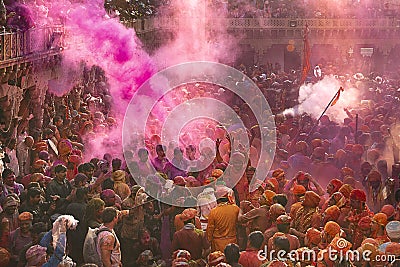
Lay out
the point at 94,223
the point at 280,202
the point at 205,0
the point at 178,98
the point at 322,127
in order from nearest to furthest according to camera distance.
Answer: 1. the point at 94,223
2. the point at 280,202
3. the point at 322,127
4. the point at 178,98
5. the point at 205,0

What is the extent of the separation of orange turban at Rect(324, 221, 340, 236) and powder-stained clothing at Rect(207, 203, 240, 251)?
111 centimetres

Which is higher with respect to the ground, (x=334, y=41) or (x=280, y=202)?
(x=280, y=202)

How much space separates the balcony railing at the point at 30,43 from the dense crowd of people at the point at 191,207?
211cm

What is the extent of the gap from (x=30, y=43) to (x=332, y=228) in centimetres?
1012

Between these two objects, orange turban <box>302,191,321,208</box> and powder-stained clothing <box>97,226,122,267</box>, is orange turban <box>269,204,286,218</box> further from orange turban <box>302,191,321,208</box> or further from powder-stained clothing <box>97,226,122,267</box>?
powder-stained clothing <box>97,226,122,267</box>

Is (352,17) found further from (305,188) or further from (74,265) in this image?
(74,265)

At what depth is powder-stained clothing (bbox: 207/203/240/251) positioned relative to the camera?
9539 millimetres

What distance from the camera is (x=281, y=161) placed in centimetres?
1295

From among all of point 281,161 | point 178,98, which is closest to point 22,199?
point 281,161

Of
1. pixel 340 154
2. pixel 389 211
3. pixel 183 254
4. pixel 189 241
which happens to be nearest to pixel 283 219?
pixel 189 241

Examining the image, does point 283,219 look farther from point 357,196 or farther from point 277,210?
point 357,196

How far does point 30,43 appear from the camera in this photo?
17.4 metres

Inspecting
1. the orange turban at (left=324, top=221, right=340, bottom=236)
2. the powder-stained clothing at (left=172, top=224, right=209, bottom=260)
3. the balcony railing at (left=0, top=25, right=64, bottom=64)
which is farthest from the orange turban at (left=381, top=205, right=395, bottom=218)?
the balcony railing at (left=0, top=25, right=64, bottom=64)

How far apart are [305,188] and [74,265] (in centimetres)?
365
